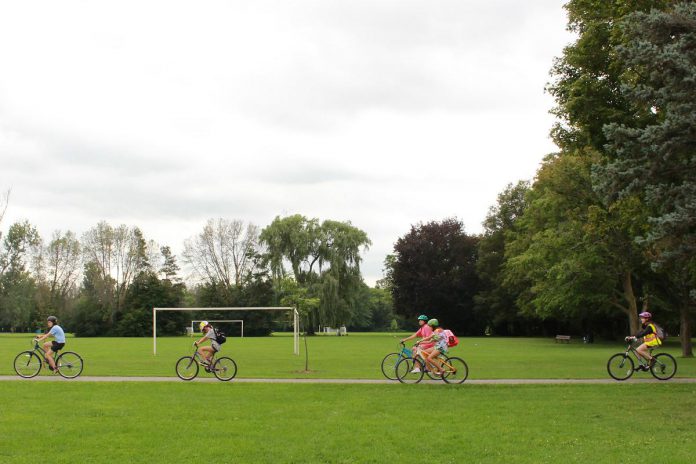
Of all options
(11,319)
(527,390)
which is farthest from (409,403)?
(11,319)

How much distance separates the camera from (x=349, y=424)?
1062 cm

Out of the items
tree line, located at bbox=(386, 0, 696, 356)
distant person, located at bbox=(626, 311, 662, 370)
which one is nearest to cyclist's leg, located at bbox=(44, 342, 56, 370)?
tree line, located at bbox=(386, 0, 696, 356)

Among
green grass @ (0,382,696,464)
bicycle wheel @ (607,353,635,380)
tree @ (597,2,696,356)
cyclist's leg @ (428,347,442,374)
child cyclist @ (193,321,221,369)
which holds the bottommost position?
green grass @ (0,382,696,464)

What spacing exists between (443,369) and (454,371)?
27 centimetres

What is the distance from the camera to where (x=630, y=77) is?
18328 mm

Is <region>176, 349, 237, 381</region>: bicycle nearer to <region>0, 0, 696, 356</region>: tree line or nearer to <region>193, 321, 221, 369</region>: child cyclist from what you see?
<region>193, 321, 221, 369</region>: child cyclist

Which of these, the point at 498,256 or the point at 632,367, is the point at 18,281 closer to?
the point at 498,256

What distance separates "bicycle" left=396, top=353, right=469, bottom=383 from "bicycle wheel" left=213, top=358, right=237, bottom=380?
445cm

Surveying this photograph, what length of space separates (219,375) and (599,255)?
91.6 ft

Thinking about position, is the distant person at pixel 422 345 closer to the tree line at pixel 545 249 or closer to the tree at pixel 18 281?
the tree line at pixel 545 249

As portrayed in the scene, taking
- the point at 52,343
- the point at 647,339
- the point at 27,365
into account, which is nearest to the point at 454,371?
the point at 647,339

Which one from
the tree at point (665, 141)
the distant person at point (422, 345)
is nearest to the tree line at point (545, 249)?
the tree at point (665, 141)

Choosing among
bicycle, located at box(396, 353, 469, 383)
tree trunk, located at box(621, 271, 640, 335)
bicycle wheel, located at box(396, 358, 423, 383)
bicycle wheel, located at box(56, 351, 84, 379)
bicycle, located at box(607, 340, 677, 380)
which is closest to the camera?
bicycle, located at box(396, 353, 469, 383)

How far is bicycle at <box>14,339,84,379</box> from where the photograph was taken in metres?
18.8
